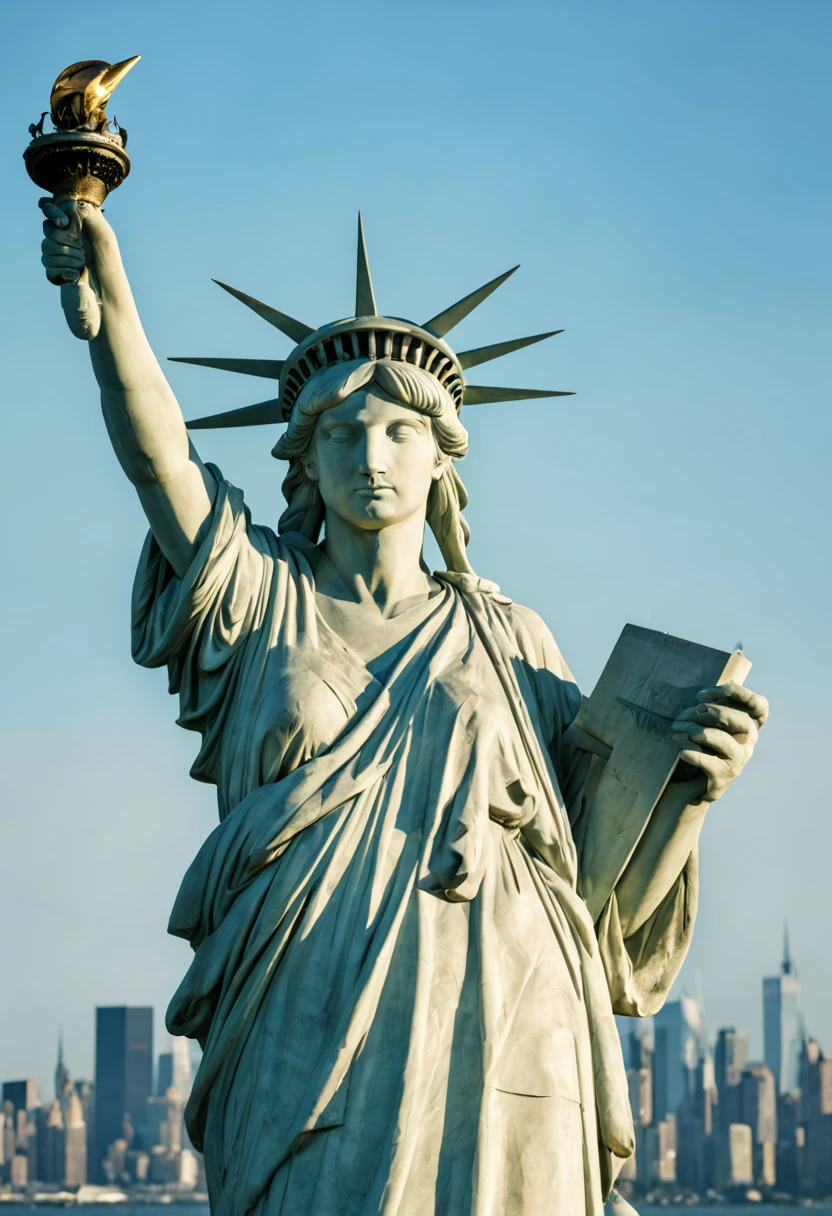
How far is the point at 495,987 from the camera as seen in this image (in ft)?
32.1

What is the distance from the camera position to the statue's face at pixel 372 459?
35.4ft

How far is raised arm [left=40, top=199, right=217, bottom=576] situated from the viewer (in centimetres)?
997

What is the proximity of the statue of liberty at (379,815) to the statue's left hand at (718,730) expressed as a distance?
0.05 ft

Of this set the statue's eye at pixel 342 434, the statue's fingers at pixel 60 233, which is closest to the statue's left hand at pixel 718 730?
the statue's eye at pixel 342 434

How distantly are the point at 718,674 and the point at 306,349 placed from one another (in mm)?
2824

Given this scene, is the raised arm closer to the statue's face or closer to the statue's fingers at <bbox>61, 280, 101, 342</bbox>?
the statue's fingers at <bbox>61, 280, 101, 342</bbox>

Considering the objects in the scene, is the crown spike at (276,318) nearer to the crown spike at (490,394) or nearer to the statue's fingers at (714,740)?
the crown spike at (490,394)

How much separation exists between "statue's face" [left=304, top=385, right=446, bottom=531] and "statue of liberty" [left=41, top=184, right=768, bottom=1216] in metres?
0.02

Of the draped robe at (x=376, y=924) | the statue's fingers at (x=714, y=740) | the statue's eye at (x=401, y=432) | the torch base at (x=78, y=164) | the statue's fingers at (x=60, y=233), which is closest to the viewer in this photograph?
the draped robe at (x=376, y=924)

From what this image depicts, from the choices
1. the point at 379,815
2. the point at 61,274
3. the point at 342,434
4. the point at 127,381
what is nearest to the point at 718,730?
the point at 379,815

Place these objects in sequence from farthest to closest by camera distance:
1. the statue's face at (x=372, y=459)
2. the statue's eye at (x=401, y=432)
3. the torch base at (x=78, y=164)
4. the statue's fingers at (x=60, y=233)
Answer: the statue's eye at (x=401, y=432)
the statue's face at (x=372, y=459)
the statue's fingers at (x=60, y=233)
the torch base at (x=78, y=164)

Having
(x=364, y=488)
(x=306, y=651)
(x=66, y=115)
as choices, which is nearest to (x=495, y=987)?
(x=306, y=651)

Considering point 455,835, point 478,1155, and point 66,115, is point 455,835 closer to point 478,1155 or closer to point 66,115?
point 478,1155

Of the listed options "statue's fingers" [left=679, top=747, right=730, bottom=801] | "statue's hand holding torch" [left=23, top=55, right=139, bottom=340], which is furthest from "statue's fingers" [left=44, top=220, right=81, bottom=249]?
"statue's fingers" [left=679, top=747, right=730, bottom=801]
